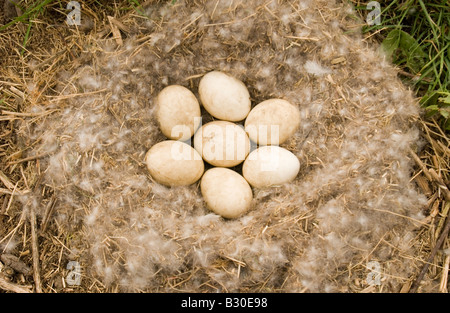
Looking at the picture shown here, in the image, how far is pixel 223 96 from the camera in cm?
199

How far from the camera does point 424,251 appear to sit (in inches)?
69.3

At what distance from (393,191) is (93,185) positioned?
1.37 metres

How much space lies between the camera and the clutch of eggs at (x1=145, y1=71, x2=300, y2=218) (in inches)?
74.4

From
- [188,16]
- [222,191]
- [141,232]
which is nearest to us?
[141,232]

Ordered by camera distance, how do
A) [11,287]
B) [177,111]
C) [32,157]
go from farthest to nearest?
[177,111]
[32,157]
[11,287]

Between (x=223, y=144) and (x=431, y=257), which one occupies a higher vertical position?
(x=223, y=144)

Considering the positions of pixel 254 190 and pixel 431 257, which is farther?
pixel 254 190

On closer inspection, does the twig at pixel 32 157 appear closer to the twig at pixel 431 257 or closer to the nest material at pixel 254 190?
the nest material at pixel 254 190

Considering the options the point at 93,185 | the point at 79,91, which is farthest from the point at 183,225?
the point at 79,91

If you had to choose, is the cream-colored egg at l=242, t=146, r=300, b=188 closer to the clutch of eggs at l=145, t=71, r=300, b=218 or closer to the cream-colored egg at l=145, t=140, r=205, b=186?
the clutch of eggs at l=145, t=71, r=300, b=218

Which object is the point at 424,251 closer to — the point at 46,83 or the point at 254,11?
the point at 254,11

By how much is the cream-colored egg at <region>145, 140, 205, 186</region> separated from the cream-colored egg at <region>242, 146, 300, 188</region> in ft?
0.88

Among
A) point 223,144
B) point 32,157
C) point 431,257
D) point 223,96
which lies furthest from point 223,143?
point 431,257

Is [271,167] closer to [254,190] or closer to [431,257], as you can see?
[254,190]
